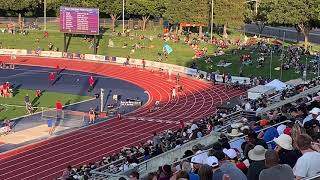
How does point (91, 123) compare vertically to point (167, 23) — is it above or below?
A: below

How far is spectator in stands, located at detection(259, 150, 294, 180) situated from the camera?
8039mm

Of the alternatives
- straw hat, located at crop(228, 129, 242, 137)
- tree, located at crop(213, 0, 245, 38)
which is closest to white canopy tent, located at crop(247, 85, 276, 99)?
straw hat, located at crop(228, 129, 242, 137)

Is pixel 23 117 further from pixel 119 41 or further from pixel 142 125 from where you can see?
pixel 119 41

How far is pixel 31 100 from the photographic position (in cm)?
4653

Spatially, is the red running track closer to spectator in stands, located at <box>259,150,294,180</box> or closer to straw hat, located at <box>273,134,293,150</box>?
straw hat, located at <box>273,134,293,150</box>

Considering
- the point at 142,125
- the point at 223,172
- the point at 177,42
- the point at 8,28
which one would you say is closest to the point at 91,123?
the point at 142,125

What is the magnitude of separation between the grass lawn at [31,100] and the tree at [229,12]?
36.2 m

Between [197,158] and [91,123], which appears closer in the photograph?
[197,158]

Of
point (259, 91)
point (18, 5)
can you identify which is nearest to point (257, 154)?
point (259, 91)

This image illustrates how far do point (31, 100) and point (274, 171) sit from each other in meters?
40.1

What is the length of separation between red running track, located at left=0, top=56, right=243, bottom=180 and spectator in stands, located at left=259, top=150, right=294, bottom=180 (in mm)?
21669

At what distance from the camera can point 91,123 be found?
39.6m

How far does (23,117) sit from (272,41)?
4095 centimetres

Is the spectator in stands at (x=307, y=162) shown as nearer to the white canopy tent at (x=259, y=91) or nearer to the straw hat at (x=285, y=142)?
the straw hat at (x=285, y=142)
